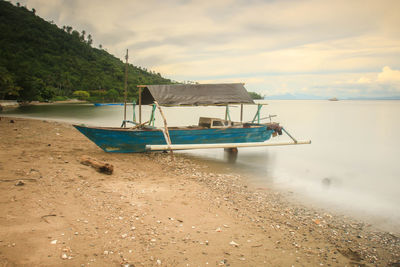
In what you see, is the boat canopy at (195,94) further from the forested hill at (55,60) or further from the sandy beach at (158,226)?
the forested hill at (55,60)

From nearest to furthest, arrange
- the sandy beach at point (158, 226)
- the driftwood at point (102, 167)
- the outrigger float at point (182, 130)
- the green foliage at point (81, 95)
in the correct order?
the sandy beach at point (158, 226), the driftwood at point (102, 167), the outrigger float at point (182, 130), the green foliage at point (81, 95)

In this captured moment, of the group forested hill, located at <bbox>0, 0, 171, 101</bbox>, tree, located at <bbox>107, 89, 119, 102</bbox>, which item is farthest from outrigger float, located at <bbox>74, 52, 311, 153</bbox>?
tree, located at <bbox>107, 89, 119, 102</bbox>

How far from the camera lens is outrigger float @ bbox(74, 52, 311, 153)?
34.2ft

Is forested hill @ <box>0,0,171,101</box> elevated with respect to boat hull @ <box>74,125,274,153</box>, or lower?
elevated

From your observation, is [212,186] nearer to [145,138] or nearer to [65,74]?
[145,138]

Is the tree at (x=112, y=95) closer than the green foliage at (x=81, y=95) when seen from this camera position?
No

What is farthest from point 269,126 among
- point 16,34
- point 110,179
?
point 16,34

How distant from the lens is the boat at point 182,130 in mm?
10438

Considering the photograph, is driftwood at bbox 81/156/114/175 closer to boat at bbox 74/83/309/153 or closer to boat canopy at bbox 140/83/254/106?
boat at bbox 74/83/309/153

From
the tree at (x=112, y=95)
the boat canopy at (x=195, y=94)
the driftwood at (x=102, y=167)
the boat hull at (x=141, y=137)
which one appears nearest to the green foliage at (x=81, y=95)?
the tree at (x=112, y=95)

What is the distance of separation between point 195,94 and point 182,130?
6.39 feet

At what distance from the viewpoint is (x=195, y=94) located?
39.1 feet

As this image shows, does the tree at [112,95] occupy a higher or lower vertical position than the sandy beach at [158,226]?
higher

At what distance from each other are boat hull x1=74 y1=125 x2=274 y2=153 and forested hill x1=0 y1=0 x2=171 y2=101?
60.4 m
